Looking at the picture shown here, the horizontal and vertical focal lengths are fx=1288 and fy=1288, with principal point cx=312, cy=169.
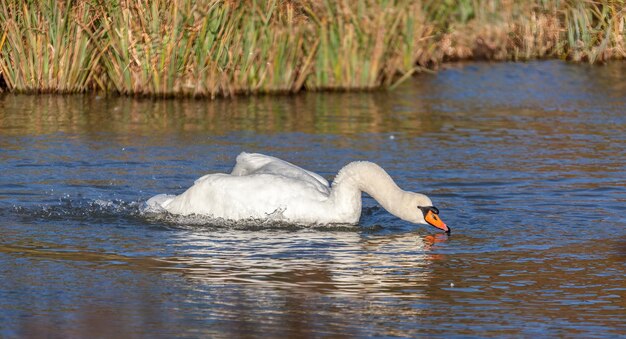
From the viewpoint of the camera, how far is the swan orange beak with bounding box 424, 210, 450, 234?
30.6ft

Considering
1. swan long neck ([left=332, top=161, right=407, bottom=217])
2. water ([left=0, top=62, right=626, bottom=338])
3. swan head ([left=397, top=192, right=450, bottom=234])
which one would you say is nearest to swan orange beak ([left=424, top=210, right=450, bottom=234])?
swan head ([left=397, top=192, right=450, bottom=234])

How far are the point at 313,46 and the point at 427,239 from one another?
8466mm

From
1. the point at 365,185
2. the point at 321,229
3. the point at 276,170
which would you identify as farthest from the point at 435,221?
the point at 276,170

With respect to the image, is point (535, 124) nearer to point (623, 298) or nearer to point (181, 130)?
point (181, 130)

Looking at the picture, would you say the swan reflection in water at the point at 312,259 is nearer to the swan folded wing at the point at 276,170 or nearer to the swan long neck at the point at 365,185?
the swan long neck at the point at 365,185

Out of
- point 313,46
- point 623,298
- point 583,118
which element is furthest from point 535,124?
point 623,298

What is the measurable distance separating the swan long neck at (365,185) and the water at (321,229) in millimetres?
279

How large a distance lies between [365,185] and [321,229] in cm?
47

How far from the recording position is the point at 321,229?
9.74 m

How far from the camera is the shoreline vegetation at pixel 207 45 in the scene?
54.4 ft

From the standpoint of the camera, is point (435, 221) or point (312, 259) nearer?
point (312, 259)

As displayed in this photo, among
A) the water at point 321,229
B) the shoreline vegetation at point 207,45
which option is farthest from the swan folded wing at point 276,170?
the shoreline vegetation at point 207,45

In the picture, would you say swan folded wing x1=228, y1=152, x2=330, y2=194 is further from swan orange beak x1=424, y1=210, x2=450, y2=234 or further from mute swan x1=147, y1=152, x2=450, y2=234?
swan orange beak x1=424, y1=210, x2=450, y2=234

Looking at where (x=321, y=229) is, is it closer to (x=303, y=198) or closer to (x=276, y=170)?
(x=303, y=198)
